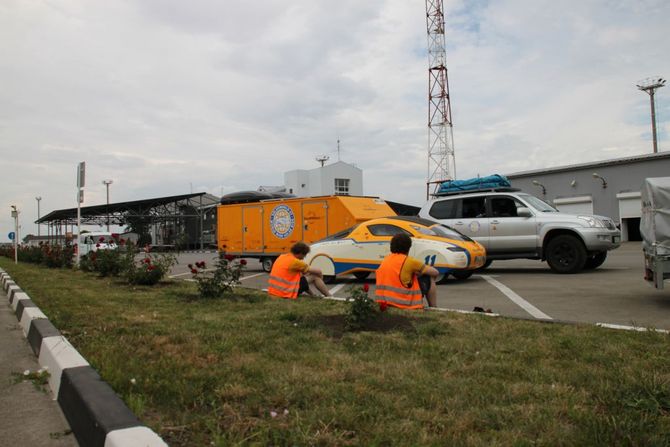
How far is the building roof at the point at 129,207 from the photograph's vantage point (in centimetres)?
5025

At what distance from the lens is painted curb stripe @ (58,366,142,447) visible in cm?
272

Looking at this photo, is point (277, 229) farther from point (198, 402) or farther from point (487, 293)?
point (198, 402)

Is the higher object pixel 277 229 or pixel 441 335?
pixel 277 229

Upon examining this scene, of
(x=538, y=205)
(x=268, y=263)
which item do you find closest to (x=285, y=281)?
(x=538, y=205)

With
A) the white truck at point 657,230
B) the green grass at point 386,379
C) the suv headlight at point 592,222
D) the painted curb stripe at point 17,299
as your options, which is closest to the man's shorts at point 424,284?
the green grass at point 386,379

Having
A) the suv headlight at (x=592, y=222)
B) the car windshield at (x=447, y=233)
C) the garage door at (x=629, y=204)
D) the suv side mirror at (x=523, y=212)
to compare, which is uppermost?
the garage door at (x=629, y=204)

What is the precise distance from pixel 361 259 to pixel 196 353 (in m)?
7.74

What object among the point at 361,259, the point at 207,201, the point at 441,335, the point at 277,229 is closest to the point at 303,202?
the point at 277,229

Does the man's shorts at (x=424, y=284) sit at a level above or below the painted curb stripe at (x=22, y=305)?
above

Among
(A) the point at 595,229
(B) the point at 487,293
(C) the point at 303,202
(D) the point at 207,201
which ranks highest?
(D) the point at 207,201

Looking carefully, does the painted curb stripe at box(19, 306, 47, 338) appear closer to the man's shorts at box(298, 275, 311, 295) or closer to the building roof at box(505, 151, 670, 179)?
the man's shorts at box(298, 275, 311, 295)

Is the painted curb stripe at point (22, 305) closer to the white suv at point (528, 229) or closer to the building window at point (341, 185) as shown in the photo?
the white suv at point (528, 229)

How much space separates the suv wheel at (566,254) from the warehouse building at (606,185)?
A: 808 inches

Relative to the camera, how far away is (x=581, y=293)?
28.9 ft
